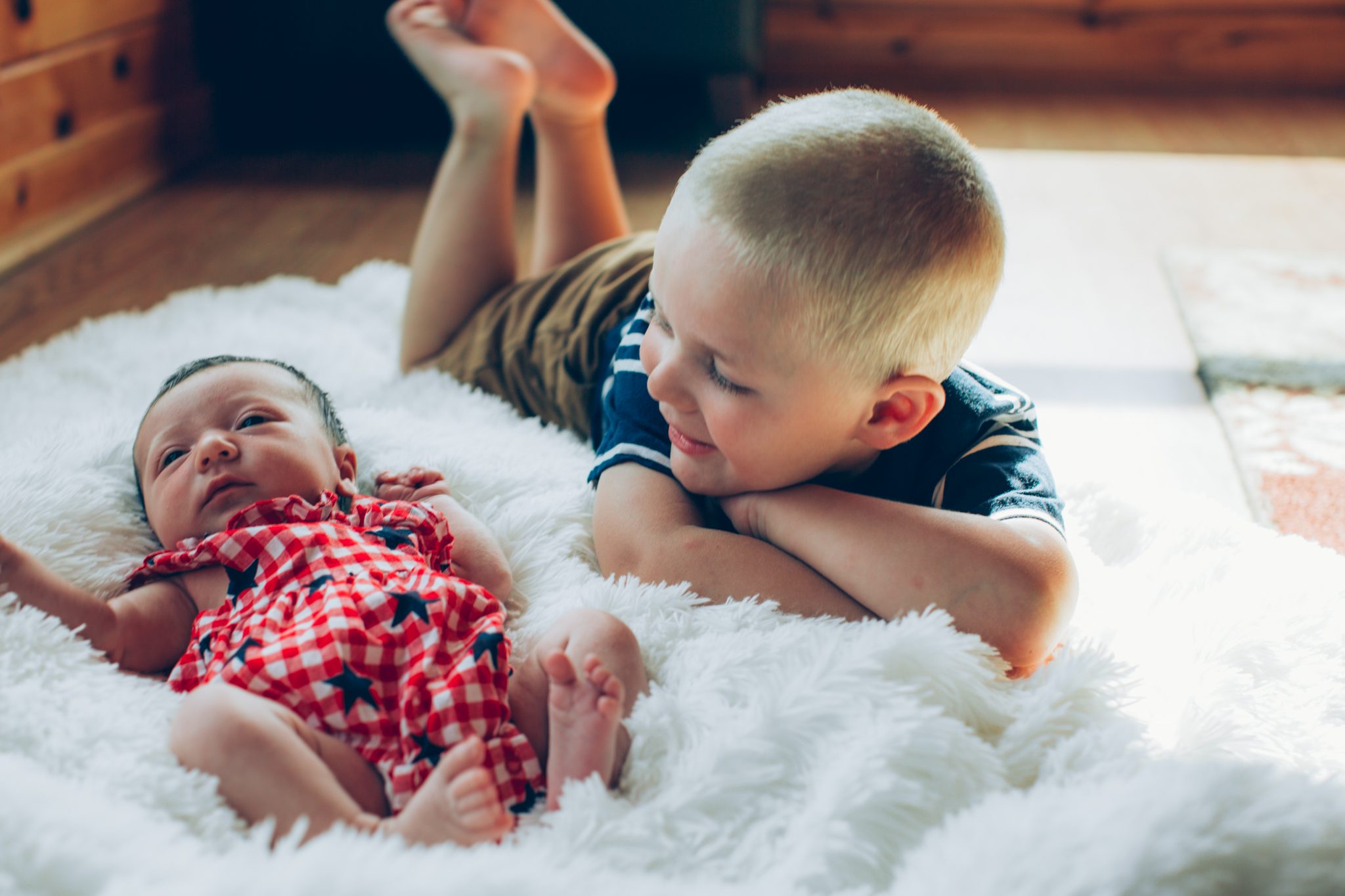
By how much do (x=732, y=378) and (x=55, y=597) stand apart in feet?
1.42

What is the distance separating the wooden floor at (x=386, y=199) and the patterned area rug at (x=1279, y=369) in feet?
0.51

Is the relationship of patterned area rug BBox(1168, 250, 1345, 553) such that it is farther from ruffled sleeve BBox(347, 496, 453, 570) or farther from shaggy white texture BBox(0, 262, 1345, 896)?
ruffled sleeve BBox(347, 496, 453, 570)

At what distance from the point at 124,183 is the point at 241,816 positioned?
5.91 ft

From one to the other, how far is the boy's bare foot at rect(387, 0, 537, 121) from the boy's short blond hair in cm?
55

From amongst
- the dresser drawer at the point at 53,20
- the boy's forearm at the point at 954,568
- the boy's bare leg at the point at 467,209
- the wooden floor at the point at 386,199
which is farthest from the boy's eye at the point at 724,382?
the dresser drawer at the point at 53,20

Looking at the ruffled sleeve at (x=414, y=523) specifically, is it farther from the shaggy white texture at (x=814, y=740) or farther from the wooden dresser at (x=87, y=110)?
the wooden dresser at (x=87, y=110)

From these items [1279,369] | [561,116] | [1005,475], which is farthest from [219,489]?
[1279,369]

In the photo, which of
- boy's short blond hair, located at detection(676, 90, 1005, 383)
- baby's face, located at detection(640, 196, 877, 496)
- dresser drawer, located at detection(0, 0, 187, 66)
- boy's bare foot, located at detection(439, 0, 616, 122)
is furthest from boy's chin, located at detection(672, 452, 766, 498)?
dresser drawer, located at detection(0, 0, 187, 66)

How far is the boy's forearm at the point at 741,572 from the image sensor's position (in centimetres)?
74

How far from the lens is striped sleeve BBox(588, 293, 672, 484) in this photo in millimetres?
824

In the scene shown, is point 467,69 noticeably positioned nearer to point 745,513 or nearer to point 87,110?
point 745,513

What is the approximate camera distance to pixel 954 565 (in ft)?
2.29

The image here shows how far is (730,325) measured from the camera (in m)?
0.69

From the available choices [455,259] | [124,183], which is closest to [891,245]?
[455,259]
